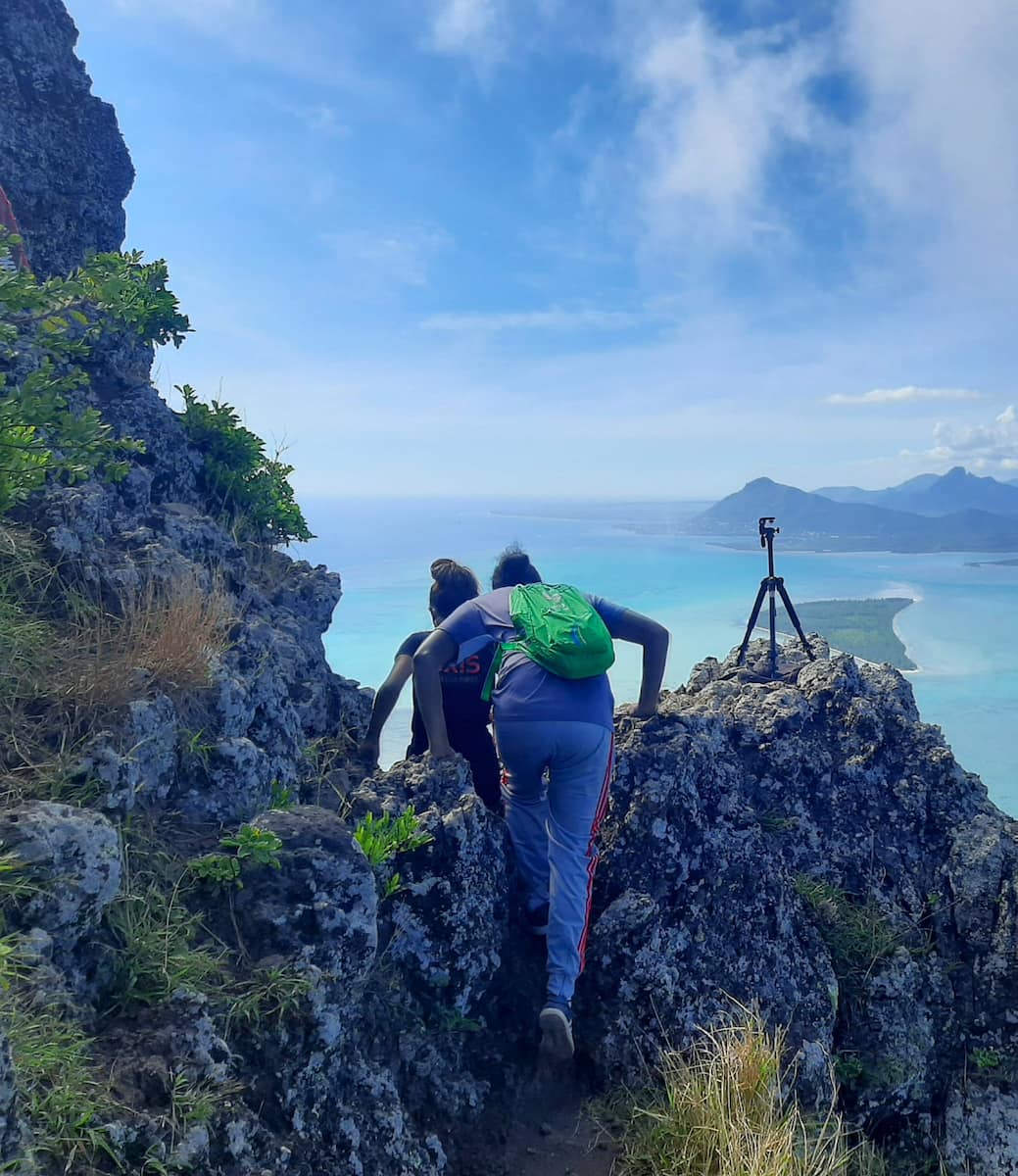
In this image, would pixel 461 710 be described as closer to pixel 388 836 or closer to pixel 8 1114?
pixel 388 836

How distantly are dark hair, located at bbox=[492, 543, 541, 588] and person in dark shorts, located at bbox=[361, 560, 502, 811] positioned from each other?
20.3 inches

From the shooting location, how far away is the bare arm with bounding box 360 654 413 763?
566 centimetres

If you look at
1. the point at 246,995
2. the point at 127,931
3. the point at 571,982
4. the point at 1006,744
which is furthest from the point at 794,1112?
the point at 1006,744

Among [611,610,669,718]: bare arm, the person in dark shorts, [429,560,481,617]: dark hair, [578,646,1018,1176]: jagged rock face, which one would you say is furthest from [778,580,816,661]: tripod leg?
the person in dark shorts

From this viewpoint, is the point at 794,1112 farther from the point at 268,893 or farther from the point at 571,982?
the point at 268,893

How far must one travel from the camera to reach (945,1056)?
545 cm

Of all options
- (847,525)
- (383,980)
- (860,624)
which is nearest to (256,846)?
(383,980)

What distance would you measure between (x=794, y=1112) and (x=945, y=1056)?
240 cm

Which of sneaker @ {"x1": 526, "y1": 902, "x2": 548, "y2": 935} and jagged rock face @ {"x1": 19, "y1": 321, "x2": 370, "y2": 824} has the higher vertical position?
jagged rock face @ {"x1": 19, "y1": 321, "x2": 370, "y2": 824}

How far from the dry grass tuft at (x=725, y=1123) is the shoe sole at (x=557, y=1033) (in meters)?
0.41

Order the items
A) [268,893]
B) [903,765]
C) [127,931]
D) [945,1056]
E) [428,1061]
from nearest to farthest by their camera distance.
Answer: [127,931]
[268,893]
[428,1061]
[945,1056]
[903,765]

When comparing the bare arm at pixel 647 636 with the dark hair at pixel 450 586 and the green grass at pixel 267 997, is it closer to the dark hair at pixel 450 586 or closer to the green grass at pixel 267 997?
the dark hair at pixel 450 586

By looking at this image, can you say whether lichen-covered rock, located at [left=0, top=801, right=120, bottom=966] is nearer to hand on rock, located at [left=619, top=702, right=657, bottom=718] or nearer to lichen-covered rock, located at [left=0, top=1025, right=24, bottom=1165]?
lichen-covered rock, located at [left=0, top=1025, right=24, bottom=1165]

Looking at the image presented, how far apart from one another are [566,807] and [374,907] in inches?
51.5
